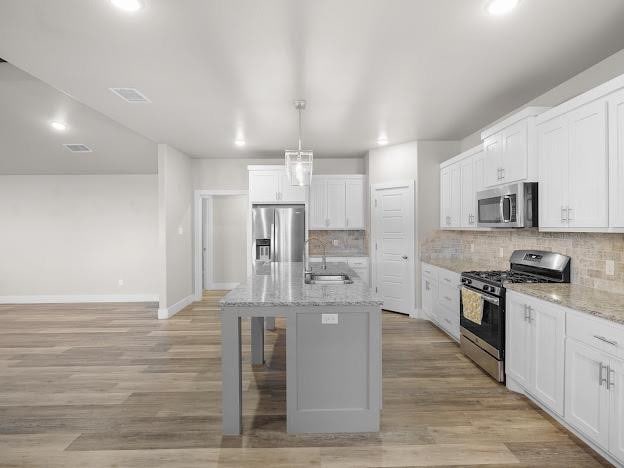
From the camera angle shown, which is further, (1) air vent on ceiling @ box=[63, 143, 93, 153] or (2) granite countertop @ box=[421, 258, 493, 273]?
(1) air vent on ceiling @ box=[63, 143, 93, 153]

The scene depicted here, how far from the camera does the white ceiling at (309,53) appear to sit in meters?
2.24

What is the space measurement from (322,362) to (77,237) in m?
6.26

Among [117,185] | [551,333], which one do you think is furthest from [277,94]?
[117,185]

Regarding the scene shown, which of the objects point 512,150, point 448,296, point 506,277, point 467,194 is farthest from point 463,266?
point 512,150

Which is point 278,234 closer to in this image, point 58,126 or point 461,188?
point 461,188

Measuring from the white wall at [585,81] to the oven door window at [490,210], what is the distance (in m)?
1.03

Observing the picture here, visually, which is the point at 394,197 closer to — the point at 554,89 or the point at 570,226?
the point at 554,89

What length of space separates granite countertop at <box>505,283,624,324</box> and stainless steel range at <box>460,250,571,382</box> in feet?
0.52

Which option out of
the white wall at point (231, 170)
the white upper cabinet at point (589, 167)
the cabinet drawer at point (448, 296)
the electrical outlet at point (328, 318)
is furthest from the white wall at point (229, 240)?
the white upper cabinet at point (589, 167)

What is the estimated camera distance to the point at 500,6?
2.15m

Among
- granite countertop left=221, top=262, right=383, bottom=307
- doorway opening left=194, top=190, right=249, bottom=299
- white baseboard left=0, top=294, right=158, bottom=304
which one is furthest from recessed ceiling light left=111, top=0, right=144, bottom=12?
doorway opening left=194, top=190, right=249, bottom=299

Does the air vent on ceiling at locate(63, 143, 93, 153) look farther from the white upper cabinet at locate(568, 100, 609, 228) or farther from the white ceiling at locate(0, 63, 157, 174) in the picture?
the white upper cabinet at locate(568, 100, 609, 228)

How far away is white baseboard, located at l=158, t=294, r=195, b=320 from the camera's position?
5.61 m

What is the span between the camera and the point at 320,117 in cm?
438
